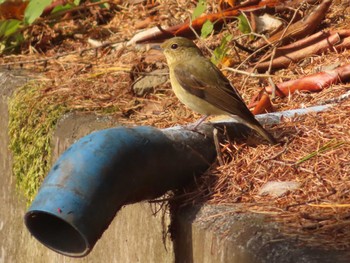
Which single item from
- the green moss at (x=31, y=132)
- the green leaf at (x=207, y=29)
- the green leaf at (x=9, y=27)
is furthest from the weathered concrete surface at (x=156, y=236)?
the green leaf at (x=207, y=29)

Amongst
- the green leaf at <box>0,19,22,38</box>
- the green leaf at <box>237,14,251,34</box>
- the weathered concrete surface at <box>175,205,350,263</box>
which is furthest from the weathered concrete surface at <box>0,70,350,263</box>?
the green leaf at <box>237,14,251,34</box>

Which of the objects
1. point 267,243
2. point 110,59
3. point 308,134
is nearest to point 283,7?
point 110,59

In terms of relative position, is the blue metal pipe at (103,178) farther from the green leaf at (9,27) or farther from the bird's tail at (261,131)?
the green leaf at (9,27)

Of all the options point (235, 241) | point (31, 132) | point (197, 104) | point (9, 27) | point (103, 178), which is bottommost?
point (31, 132)

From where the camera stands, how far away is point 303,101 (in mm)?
5086

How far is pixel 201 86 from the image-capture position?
5.11m

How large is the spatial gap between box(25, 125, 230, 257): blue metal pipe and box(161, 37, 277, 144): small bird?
2.11ft

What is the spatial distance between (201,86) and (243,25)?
1.14 m

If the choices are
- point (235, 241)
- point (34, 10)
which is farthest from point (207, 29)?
point (235, 241)

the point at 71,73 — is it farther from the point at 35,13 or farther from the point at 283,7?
the point at 283,7

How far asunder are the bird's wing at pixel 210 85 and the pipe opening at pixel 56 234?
1278mm

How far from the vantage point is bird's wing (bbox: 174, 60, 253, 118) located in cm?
483

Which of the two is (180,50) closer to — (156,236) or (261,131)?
(261,131)

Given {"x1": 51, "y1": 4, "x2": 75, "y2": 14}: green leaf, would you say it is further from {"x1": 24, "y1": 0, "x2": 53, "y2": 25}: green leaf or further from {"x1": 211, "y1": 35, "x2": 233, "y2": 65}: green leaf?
{"x1": 211, "y1": 35, "x2": 233, "y2": 65}: green leaf
